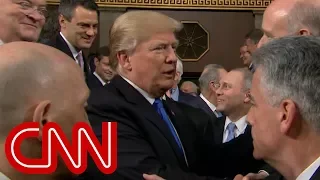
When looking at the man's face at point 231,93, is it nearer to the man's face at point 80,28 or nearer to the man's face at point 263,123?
the man's face at point 80,28

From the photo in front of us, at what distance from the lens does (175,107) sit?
2.42 m

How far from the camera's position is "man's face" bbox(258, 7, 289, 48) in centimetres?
222

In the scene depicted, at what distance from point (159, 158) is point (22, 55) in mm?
937

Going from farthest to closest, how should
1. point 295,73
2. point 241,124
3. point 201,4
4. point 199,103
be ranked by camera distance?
1. point 201,4
2. point 199,103
3. point 241,124
4. point 295,73

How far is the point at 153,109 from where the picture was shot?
2230 millimetres

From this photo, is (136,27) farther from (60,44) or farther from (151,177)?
(60,44)

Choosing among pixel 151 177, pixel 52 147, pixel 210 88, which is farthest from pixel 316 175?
pixel 210 88

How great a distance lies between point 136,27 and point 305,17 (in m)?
0.68

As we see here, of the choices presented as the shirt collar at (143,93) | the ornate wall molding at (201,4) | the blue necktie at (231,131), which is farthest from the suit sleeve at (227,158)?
the ornate wall molding at (201,4)

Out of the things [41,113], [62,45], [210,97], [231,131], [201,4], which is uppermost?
[201,4]

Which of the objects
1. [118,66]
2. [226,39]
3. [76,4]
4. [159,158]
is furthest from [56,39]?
[226,39]

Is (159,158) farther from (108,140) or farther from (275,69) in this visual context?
(275,69)

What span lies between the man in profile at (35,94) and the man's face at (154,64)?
34.8 inches

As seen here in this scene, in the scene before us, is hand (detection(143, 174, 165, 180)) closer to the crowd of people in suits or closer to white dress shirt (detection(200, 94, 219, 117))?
the crowd of people in suits
